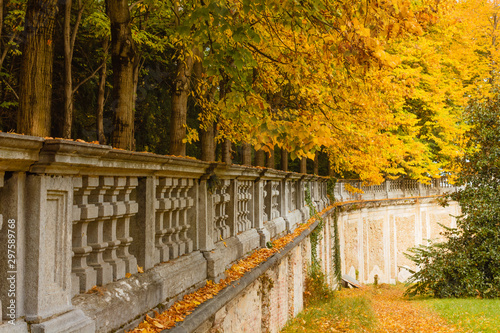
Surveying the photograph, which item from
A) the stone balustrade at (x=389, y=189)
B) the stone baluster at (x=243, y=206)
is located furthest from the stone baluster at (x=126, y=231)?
the stone balustrade at (x=389, y=189)

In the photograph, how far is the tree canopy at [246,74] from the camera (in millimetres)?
5414

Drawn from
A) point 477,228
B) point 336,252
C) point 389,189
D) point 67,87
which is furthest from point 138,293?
point 389,189

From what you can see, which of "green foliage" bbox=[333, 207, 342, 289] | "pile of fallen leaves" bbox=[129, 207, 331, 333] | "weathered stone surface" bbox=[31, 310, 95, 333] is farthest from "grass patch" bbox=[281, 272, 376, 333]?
"weathered stone surface" bbox=[31, 310, 95, 333]

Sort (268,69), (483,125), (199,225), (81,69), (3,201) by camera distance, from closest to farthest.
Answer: (3,201) < (199,225) < (268,69) < (483,125) < (81,69)

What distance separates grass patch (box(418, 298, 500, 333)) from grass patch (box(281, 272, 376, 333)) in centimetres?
195

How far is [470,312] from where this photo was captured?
491 inches

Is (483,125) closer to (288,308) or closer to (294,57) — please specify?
(288,308)

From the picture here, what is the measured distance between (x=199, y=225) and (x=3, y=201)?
300 cm

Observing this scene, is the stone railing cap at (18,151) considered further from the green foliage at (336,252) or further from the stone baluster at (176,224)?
the green foliage at (336,252)

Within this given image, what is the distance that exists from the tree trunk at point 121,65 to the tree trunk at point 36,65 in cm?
101

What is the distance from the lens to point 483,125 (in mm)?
16625

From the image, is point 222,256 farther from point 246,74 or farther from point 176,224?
point 246,74

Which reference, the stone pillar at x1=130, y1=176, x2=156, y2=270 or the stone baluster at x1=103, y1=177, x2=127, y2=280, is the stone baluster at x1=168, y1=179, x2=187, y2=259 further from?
the stone baluster at x1=103, y1=177, x2=127, y2=280

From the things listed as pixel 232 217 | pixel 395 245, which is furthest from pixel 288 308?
pixel 395 245
